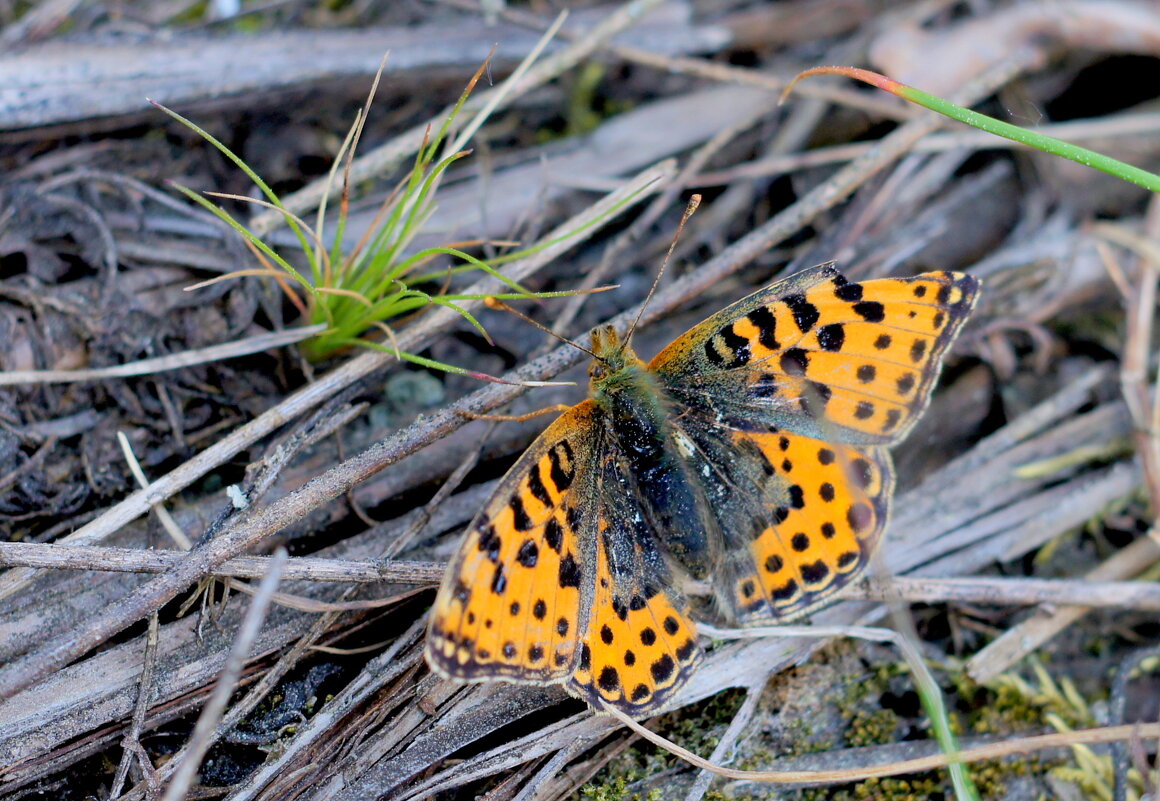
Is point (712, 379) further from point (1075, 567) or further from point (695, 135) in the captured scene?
point (1075, 567)

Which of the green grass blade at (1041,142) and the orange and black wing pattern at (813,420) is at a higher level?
the green grass blade at (1041,142)

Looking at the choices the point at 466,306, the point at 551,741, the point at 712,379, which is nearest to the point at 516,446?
the point at 466,306

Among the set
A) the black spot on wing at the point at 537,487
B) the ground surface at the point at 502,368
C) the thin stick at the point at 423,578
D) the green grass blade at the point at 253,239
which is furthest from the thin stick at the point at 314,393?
the black spot on wing at the point at 537,487

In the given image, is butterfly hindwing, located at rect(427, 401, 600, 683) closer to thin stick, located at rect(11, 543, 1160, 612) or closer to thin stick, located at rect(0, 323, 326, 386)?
thin stick, located at rect(11, 543, 1160, 612)

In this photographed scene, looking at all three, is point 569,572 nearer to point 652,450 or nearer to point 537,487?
point 537,487

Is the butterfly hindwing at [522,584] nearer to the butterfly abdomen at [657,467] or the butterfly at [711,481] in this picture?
the butterfly at [711,481]

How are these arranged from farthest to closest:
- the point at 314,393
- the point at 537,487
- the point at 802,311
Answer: the point at 314,393 < the point at 802,311 < the point at 537,487

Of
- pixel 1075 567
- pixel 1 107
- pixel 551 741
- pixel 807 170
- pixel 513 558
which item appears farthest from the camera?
pixel 807 170

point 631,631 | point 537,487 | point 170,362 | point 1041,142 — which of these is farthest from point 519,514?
point 1041,142
